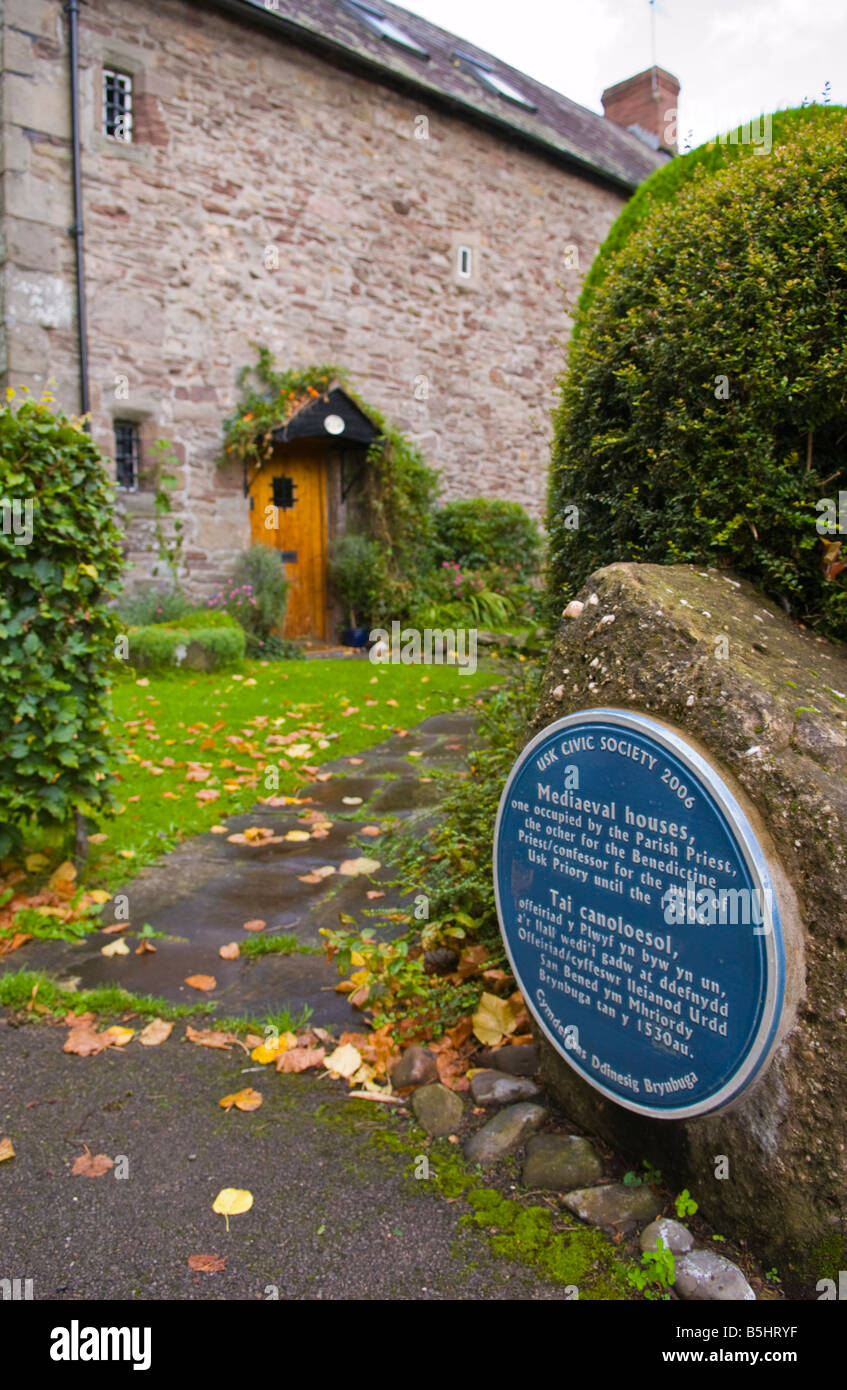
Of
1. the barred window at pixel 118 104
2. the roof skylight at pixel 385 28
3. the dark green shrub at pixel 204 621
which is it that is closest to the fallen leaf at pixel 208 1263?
the dark green shrub at pixel 204 621

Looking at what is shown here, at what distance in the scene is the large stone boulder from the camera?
1.84m

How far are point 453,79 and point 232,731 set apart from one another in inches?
443

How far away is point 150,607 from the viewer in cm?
973

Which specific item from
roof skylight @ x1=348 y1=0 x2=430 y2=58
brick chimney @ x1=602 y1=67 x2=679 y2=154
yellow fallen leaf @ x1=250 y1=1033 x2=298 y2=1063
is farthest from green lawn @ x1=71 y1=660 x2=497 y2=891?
brick chimney @ x1=602 y1=67 x2=679 y2=154

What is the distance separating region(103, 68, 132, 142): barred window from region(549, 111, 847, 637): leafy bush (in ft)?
27.9

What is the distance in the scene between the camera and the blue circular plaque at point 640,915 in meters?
1.85

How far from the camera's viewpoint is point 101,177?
938 cm

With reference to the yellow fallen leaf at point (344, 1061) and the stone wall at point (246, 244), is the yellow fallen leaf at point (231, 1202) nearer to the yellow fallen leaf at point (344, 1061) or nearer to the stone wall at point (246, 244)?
the yellow fallen leaf at point (344, 1061)

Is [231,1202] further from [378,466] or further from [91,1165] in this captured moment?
[378,466]

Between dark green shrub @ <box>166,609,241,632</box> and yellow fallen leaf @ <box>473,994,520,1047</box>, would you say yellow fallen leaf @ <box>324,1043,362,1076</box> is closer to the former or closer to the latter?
yellow fallen leaf @ <box>473,994,520,1047</box>

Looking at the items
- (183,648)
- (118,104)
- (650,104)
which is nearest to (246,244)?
(118,104)
